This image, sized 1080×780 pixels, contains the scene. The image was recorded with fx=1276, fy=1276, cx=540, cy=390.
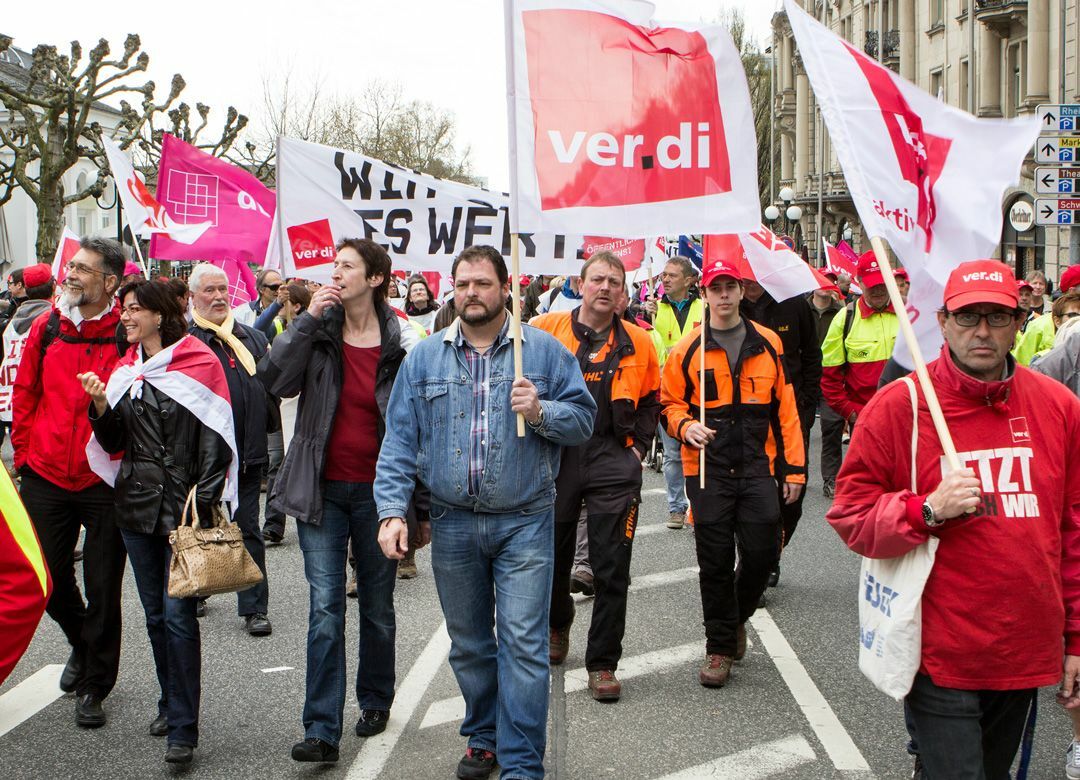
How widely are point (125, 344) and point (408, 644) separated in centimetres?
227

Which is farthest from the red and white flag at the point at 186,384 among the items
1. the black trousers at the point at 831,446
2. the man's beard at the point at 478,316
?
the black trousers at the point at 831,446

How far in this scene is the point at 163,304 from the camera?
555 cm

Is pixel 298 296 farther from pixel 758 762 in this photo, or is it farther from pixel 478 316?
pixel 758 762

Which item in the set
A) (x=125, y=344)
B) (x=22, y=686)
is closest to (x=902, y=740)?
(x=125, y=344)

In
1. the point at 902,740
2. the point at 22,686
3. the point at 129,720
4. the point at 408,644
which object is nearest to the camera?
the point at 902,740

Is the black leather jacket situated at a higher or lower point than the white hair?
lower

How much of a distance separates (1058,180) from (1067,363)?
8824mm

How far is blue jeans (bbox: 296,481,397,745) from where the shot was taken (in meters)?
5.15

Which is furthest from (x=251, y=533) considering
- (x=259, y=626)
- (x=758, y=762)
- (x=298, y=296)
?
(x=298, y=296)

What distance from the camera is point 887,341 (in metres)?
9.55

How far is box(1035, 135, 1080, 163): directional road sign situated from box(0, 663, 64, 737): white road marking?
1131 cm

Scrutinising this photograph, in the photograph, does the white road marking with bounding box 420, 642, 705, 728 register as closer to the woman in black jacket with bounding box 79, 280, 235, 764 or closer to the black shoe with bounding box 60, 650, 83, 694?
the woman in black jacket with bounding box 79, 280, 235, 764

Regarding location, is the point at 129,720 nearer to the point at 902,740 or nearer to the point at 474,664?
the point at 474,664

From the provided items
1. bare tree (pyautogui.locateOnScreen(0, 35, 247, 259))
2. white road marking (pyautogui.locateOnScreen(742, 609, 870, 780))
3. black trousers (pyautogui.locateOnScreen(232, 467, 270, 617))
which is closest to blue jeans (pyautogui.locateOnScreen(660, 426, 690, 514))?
white road marking (pyautogui.locateOnScreen(742, 609, 870, 780))
